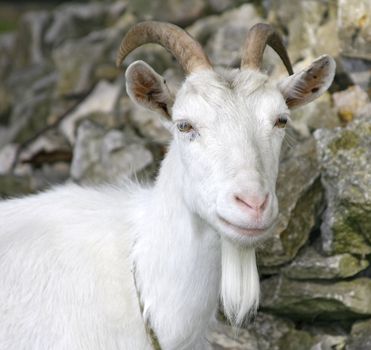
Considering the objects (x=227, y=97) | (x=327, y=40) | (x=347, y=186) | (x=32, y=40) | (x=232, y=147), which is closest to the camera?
(x=232, y=147)

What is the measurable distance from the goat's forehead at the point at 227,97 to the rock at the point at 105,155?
2957 mm

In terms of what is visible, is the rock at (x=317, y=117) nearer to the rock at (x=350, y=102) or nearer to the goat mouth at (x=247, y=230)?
the rock at (x=350, y=102)

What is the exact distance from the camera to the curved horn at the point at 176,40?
4.44 meters

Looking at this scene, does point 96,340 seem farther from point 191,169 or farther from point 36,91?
point 36,91

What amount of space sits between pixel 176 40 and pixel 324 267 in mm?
1999

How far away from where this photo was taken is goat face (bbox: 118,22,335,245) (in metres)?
3.78

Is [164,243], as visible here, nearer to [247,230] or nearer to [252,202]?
[247,230]

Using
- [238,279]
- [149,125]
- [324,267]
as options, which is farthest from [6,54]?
[238,279]

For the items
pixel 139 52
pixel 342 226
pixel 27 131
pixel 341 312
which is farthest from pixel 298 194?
pixel 27 131

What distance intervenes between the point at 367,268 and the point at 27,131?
5.48 meters

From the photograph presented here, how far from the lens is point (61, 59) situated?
1036 centimetres

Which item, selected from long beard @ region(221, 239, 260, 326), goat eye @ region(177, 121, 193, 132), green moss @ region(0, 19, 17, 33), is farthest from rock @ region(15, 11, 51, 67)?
long beard @ region(221, 239, 260, 326)

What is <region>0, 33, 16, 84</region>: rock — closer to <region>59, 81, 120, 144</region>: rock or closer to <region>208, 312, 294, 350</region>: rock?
<region>59, 81, 120, 144</region>: rock

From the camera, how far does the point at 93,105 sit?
31.6ft
